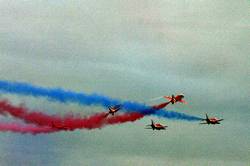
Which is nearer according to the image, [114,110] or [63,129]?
[63,129]

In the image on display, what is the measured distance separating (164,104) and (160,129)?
1657 cm

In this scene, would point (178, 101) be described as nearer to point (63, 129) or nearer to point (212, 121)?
point (212, 121)

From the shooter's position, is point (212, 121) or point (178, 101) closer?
point (178, 101)

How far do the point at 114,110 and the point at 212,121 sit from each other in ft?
120

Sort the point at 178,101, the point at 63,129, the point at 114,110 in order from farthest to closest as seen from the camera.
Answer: the point at 178,101 → the point at 114,110 → the point at 63,129

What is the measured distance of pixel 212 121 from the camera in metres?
172

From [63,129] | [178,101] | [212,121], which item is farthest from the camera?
[212,121]

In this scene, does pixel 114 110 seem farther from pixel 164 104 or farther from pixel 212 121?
pixel 212 121

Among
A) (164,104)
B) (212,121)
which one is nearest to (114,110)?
(164,104)

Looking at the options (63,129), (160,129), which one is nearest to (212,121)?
(160,129)

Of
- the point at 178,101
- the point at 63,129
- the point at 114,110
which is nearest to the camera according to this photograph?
the point at 63,129

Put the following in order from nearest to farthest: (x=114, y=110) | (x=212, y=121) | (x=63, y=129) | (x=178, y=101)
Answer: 1. (x=63, y=129)
2. (x=114, y=110)
3. (x=178, y=101)
4. (x=212, y=121)

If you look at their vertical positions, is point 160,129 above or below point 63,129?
above

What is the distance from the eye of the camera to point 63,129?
5413 inches
